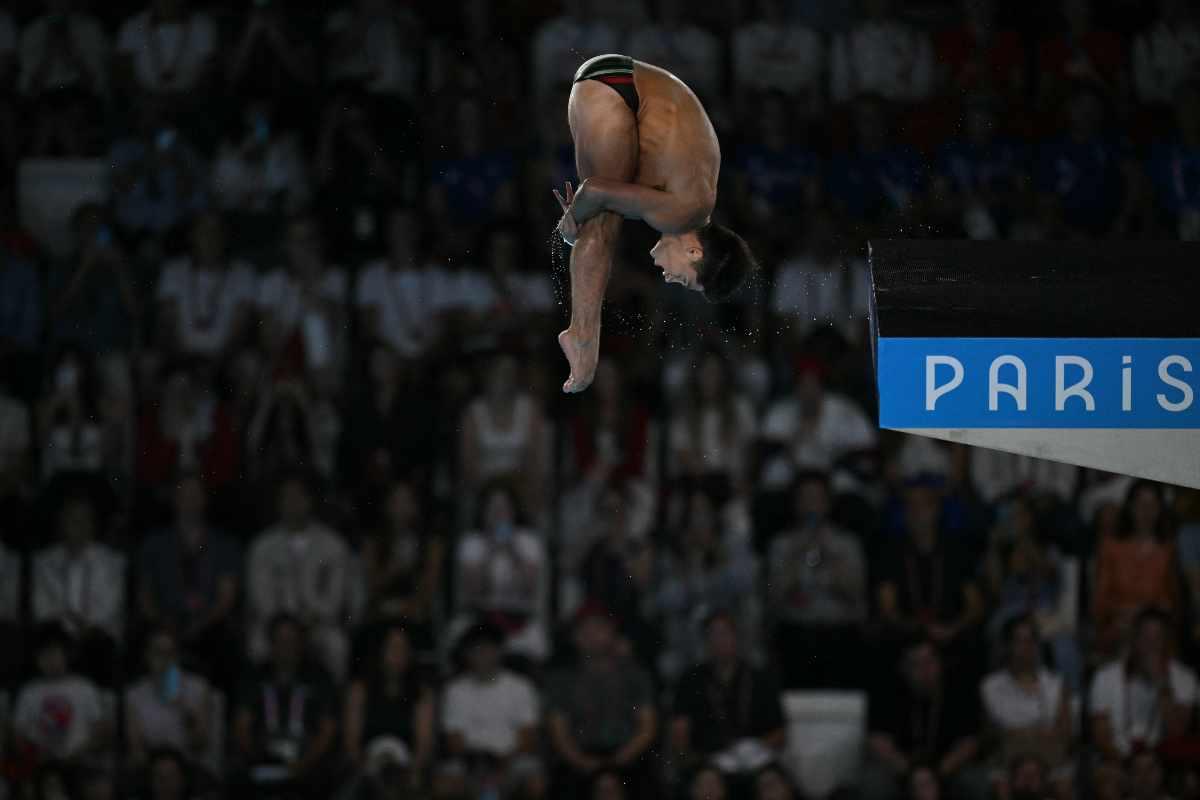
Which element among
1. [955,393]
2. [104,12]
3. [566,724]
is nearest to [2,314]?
[104,12]

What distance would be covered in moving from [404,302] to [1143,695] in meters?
4.72

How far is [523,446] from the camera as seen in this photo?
10.9 m

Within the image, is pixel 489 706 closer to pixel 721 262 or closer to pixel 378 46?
pixel 378 46

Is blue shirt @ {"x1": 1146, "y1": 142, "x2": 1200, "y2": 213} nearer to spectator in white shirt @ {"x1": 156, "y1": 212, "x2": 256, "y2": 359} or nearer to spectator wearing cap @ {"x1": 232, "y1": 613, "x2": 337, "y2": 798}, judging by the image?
spectator in white shirt @ {"x1": 156, "y1": 212, "x2": 256, "y2": 359}

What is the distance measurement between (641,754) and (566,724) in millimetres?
434

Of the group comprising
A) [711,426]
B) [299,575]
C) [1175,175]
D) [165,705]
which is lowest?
[165,705]

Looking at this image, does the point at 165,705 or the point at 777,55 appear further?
the point at 777,55

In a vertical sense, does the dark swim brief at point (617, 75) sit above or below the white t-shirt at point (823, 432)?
above

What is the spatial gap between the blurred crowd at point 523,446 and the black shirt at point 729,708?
2cm

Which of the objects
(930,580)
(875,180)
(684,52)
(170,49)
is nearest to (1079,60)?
(875,180)

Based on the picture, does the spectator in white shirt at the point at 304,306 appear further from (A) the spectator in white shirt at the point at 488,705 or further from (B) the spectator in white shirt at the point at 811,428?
(B) the spectator in white shirt at the point at 811,428

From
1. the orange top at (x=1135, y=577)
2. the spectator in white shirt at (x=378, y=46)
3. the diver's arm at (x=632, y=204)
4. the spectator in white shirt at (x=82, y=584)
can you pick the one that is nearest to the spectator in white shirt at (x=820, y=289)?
the orange top at (x=1135, y=577)

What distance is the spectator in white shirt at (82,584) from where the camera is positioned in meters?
10.6

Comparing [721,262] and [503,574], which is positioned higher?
[721,262]
